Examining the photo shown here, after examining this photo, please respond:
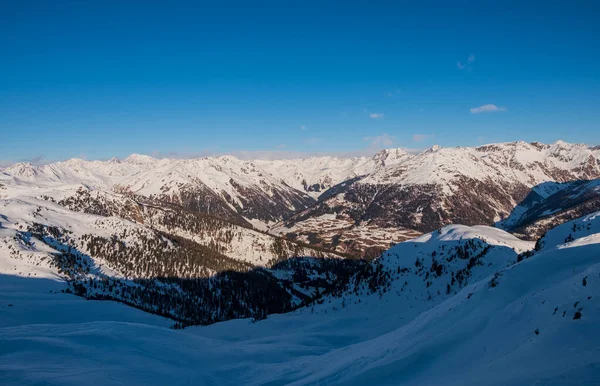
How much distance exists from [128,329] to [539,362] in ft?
77.6

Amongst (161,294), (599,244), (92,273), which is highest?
(599,244)

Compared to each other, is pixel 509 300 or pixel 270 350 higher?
pixel 509 300

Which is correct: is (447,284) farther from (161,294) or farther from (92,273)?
(92,273)

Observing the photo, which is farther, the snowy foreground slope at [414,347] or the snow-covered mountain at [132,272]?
the snow-covered mountain at [132,272]

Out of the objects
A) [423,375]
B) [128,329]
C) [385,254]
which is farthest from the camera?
[385,254]

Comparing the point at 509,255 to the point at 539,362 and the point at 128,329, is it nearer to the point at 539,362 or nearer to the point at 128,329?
the point at 539,362

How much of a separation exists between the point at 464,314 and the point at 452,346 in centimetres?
333

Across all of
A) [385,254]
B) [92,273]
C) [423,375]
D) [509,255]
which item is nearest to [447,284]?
[509,255]

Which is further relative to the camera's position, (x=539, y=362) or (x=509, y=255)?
(x=509, y=255)

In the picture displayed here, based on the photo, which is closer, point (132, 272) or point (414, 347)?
point (414, 347)

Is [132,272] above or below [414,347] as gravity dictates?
below

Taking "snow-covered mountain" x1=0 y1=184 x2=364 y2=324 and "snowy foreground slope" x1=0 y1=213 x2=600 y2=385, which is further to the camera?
"snow-covered mountain" x1=0 y1=184 x2=364 y2=324

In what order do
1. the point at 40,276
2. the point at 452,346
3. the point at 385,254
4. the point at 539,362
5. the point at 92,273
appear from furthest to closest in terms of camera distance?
1. the point at 92,273
2. the point at 40,276
3. the point at 385,254
4. the point at 452,346
5. the point at 539,362

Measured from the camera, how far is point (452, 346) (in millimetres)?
12836
